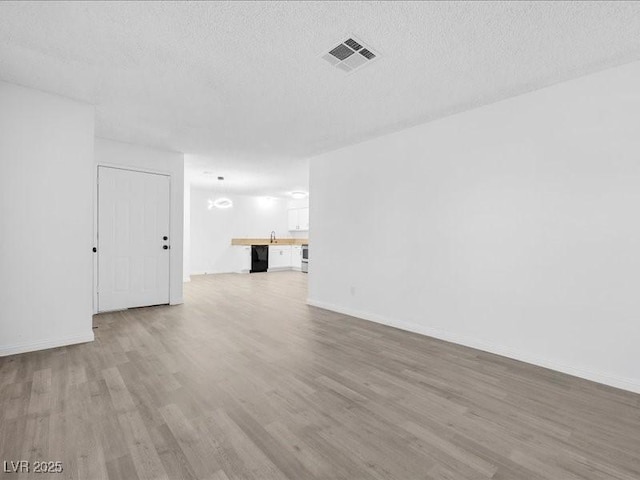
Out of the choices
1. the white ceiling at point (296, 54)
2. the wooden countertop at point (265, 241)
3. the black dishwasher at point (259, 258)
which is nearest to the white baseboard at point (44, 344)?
the white ceiling at point (296, 54)

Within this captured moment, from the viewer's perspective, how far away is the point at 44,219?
3.21m

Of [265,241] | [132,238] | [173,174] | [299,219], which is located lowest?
[265,241]

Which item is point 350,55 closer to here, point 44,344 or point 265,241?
point 44,344

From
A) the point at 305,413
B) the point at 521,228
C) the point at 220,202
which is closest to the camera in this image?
the point at 305,413

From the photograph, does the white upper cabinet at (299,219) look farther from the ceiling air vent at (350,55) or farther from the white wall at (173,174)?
the ceiling air vent at (350,55)

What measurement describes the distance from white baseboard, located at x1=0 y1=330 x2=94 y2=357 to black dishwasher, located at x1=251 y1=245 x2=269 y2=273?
21.7 ft

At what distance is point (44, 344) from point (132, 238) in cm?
206

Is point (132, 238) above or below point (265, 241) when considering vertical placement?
above

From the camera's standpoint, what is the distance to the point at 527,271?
10.1 ft

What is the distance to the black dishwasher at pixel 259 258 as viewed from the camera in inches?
397

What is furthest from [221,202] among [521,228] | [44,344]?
[521,228]

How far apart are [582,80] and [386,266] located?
2.82 metres

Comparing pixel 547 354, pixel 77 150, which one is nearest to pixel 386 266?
pixel 547 354

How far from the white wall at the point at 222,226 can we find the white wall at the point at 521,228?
6.36 meters
